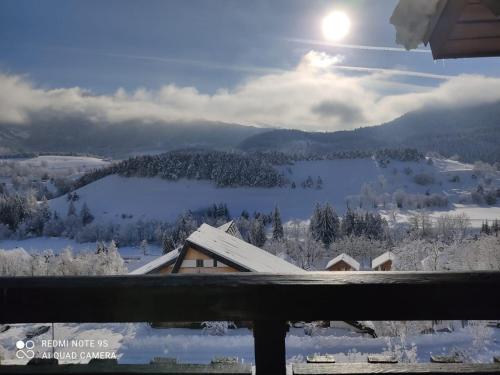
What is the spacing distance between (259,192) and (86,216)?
4591 centimetres

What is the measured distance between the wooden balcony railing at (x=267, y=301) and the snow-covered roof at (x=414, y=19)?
1.13 metres

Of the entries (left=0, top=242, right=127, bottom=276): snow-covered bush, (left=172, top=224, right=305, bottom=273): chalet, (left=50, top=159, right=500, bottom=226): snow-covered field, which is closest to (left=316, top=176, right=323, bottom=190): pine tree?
(left=50, top=159, right=500, bottom=226): snow-covered field

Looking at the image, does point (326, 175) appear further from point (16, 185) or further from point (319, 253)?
point (16, 185)

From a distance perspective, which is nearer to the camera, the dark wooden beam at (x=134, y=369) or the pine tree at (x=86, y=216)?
the dark wooden beam at (x=134, y=369)

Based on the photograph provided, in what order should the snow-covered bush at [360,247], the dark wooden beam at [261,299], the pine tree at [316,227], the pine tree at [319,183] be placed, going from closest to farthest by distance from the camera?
the dark wooden beam at [261,299] < the snow-covered bush at [360,247] < the pine tree at [316,227] < the pine tree at [319,183]

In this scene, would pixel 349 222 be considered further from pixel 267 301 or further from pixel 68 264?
pixel 267 301

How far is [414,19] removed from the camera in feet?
6.02

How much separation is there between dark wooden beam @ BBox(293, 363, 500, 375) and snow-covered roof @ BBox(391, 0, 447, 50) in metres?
1.33

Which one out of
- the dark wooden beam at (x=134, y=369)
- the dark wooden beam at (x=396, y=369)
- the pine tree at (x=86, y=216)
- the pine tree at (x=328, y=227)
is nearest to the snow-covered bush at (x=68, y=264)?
the pine tree at (x=328, y=227)

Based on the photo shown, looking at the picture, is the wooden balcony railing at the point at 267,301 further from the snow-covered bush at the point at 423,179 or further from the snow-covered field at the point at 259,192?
the snow-covered bush at the point at 423,179

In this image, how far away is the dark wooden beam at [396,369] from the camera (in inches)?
47.1

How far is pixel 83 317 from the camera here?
1173 mm

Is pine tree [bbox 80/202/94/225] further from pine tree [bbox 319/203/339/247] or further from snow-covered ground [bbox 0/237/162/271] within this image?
pine tree [bbox 319/203/339/247]

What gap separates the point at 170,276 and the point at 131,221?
102 m
